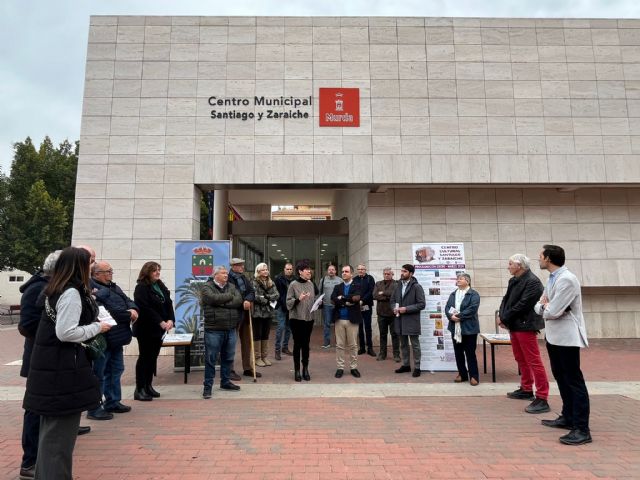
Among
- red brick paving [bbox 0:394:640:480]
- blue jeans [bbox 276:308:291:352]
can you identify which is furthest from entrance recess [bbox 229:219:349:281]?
red brick paving [bbox 0:394:640:480]

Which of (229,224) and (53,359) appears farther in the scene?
(229,224)

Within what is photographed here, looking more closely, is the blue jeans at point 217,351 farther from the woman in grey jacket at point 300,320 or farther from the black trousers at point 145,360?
the woman in grey jacket at point 300,320

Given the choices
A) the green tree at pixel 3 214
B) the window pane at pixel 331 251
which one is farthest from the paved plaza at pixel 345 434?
the green tree at pixel 3 214

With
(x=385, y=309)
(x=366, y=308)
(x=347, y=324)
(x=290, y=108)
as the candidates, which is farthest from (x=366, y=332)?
(x=290, y=108)

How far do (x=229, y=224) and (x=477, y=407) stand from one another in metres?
12.1

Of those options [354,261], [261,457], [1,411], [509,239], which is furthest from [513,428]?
[354,261]

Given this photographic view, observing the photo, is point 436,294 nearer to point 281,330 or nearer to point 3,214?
point 281,330

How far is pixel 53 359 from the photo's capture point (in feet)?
9.21

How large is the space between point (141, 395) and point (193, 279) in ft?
7.70

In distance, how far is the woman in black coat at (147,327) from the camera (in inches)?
219

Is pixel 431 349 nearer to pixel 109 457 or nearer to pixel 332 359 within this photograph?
pixel 332 359

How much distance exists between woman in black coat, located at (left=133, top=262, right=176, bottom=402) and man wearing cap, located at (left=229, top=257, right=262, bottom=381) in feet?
4.11

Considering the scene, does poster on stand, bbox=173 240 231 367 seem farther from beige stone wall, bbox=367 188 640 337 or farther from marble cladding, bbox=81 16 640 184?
beige stone wall, bbox=367 188 640 337

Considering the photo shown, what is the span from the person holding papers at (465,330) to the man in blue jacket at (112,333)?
4.59m
